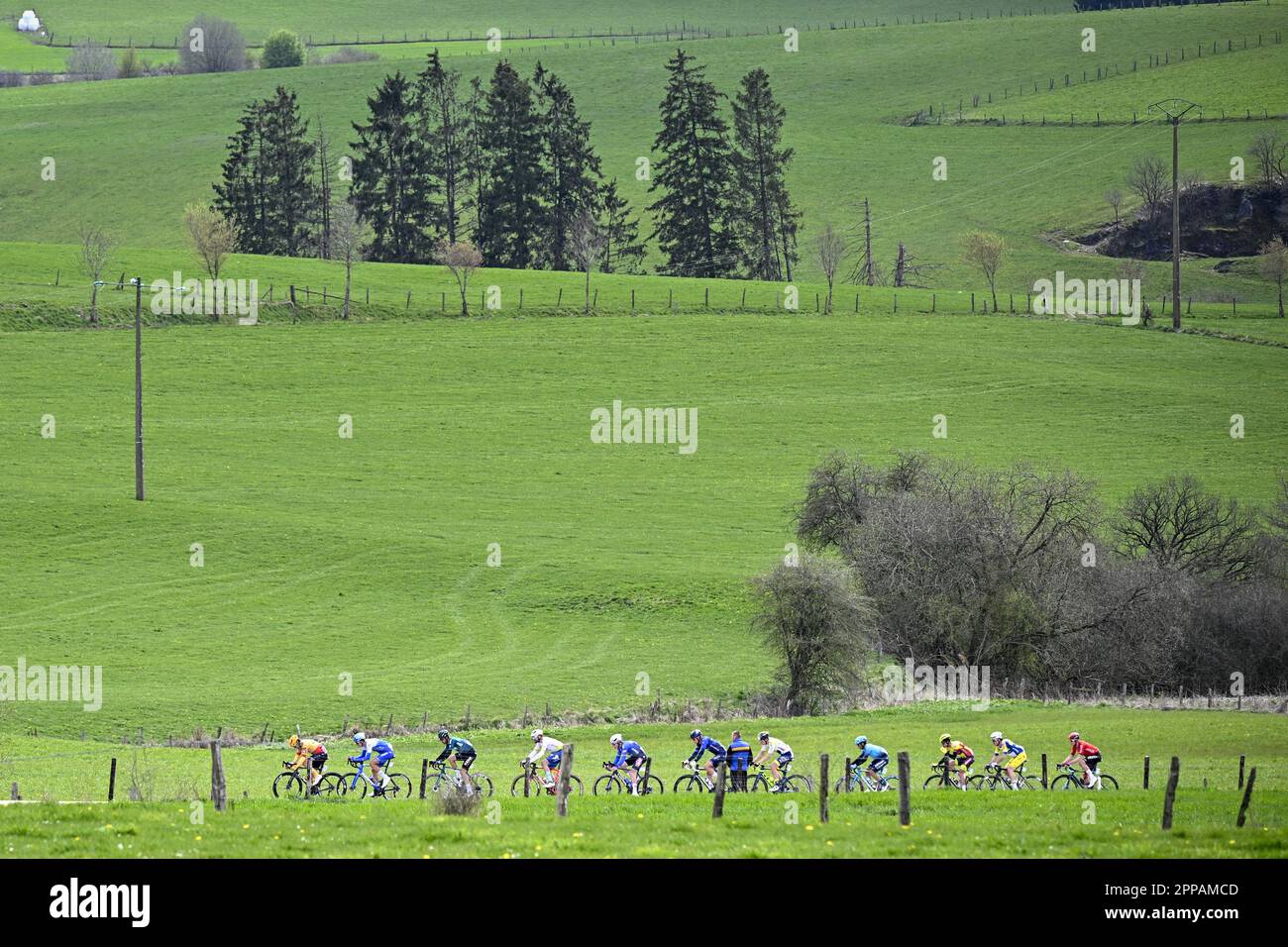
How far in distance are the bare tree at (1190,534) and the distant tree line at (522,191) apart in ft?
239

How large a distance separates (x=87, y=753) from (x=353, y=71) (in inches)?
6392

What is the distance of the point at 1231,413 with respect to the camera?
90500 millimetres

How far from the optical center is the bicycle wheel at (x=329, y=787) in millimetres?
27927

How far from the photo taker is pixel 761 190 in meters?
139

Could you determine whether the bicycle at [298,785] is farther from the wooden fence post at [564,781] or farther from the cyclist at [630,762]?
the wooden fence post at [564,781]

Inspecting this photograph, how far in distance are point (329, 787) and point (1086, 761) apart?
13628 millimetres

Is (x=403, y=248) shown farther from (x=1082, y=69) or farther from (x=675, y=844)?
(x=675, y=844)

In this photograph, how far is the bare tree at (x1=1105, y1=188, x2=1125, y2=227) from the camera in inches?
5659

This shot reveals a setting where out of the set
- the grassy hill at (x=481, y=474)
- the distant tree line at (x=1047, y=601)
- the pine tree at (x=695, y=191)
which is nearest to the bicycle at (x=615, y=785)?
the grassy hill at (x=481, y=474)

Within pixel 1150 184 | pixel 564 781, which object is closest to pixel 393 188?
pixel 1150 184

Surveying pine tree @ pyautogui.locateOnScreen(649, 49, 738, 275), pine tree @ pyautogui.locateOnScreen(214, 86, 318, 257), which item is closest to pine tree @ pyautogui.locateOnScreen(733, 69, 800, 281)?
pine tree @ pyautogui.locateOnScreen(649, 49, 738, 275)

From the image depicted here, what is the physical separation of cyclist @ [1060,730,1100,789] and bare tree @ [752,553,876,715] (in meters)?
18.7

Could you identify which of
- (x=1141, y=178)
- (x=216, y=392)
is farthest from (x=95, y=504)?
(x=1141, y=178)

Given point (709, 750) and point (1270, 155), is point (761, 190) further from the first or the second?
point (709, 750)
